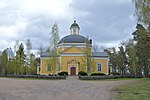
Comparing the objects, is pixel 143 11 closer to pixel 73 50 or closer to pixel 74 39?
pixel 73 50

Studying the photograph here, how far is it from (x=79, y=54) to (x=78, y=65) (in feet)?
8.54

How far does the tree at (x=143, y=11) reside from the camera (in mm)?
25630

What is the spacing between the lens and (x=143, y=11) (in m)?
25.8

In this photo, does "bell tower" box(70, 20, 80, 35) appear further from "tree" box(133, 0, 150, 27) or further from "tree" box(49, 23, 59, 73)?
"tree" box(133, 0, 150, 27)

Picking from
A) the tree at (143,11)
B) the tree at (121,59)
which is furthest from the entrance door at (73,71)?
the tree at (143,11)

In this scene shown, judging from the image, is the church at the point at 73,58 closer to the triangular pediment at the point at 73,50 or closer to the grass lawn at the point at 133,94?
the triangular pediment at the point at 73,50

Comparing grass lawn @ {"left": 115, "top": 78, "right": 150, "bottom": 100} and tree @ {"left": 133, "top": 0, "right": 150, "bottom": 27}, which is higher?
tree @ {"left": 133, "top": 0, "right": 150, "bottom": 27}

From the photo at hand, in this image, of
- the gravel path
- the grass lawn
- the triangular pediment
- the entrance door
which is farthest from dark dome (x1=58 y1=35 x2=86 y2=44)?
the grass lawn

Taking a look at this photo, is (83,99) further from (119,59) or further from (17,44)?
(119,59)

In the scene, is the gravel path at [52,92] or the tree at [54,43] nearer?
the gravel path at [52,92]

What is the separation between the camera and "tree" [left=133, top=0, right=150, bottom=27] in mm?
25630

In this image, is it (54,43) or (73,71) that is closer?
(54,43)

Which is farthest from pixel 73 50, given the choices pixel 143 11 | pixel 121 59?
pixel 143 11

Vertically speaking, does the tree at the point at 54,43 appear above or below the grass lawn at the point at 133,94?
above
